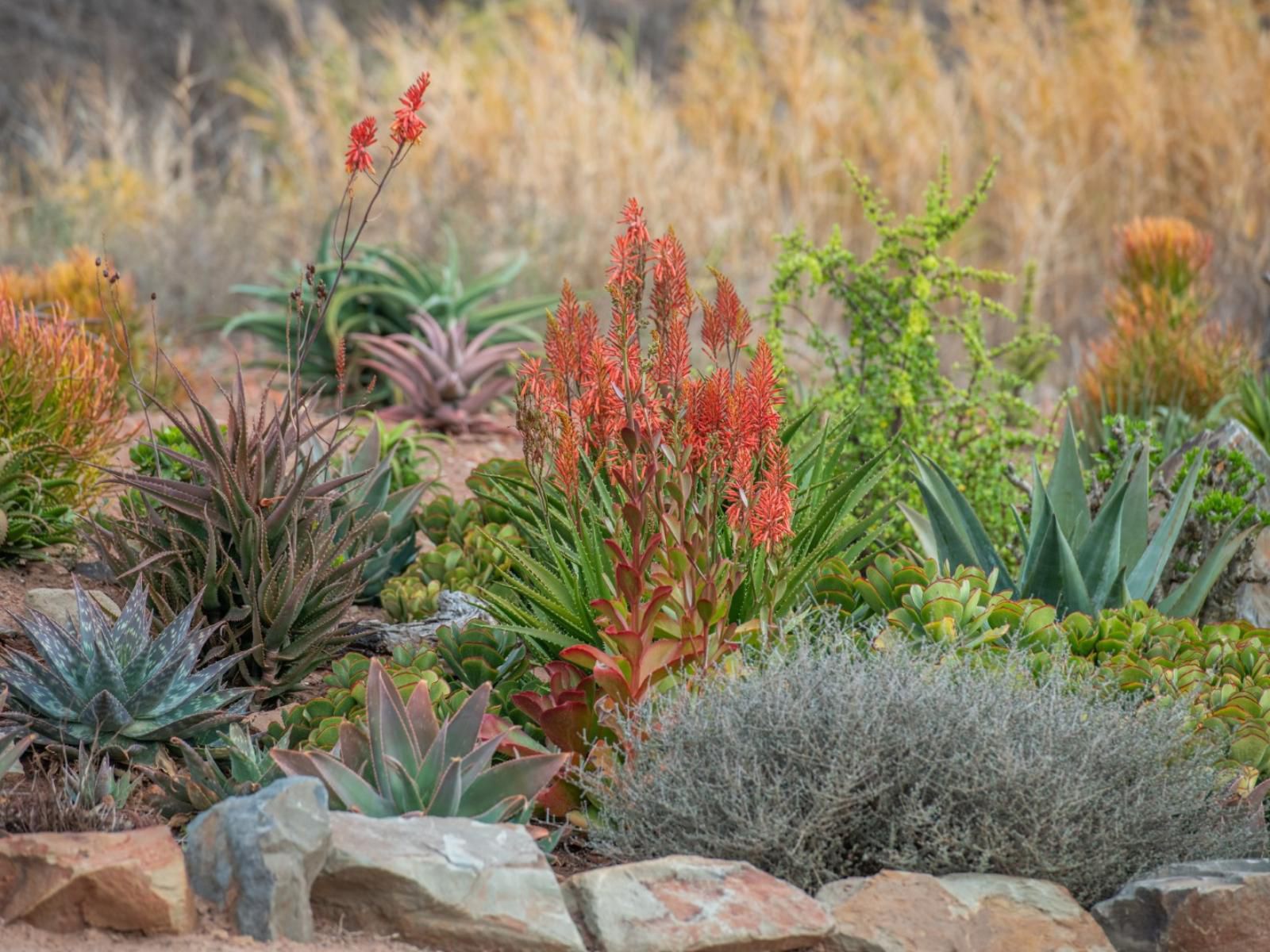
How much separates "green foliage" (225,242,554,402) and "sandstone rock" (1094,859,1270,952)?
193 inches

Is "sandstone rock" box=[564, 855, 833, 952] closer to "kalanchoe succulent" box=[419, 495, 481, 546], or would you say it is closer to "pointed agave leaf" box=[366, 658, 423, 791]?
"pointed agave leaf" box=[366, 658, 423, 791]

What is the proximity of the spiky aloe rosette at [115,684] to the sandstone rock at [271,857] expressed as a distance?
84 cm

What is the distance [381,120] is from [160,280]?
3506mm

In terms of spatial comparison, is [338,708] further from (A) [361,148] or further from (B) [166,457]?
(B) [166,457]

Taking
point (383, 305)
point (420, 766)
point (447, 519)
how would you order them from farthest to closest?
point (383, 305) < point (447, 519) < point (420, 766)

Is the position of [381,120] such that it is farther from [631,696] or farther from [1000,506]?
[631,696]

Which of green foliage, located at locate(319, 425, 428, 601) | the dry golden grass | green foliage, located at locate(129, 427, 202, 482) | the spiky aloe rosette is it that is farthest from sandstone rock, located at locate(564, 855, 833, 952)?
the dry golden grass

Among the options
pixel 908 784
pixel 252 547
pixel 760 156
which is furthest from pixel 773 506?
pixel 760 156

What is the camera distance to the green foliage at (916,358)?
5.18m

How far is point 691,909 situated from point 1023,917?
661 mm

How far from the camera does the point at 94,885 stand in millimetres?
2398

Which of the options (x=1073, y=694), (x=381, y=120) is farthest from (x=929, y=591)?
(x=381, y=120)

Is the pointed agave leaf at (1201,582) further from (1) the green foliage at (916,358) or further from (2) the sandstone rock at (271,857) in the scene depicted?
(2) the sandstone rock at (271,857)

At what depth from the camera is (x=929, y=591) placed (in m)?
3.60
